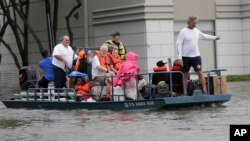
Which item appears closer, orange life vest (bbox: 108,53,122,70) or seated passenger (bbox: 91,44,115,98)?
seated passenger (bbox: 91,44,115,98)

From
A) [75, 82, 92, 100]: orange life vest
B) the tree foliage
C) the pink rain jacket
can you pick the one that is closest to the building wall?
the tree foliage

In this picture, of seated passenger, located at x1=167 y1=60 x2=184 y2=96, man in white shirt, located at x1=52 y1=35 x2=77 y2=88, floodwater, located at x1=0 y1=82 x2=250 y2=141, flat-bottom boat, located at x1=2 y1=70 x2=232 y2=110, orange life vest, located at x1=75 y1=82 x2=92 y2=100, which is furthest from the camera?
man in white shirt, located at x1=52 y1=35 x2=77 y2=88

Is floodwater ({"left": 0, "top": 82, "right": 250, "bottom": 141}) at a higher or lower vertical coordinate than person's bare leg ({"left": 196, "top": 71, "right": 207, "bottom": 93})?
lower

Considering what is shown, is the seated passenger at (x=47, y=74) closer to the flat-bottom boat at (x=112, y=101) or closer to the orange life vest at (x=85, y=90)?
the flat-bottom boat at (x=112, y=101)

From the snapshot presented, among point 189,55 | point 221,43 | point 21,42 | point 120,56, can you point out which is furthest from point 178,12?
point 189,55

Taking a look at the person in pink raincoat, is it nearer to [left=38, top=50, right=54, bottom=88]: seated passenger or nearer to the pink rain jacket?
the pink rain jacket

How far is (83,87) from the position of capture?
66.2 feet

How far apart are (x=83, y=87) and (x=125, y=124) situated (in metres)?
4.43

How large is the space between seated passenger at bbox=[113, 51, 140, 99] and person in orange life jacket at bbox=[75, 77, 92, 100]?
1.03 metres

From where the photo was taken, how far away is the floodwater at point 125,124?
45.3ft

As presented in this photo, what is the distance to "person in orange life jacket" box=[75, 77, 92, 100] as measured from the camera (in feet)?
65.8

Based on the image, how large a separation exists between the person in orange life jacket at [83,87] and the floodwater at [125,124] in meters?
0.58

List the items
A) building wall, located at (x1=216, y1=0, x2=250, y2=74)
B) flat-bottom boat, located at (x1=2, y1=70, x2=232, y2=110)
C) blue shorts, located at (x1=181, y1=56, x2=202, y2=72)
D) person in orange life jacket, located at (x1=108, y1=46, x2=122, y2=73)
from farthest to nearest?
building wall, located at (x1=216, y1=0, x2=250, y2=74), person in orange life jacket, located at (x1=108, y1=46, x2=122, y2=73), blue shorts, located at (x1=181, y1=56, x2=202, y2=72), flat-bottom boat, located at (x1=2, y1=70, x2=232, y2=110)

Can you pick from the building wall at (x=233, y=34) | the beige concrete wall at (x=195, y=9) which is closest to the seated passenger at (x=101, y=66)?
the beige concrete wall at (x=195, y=9)
